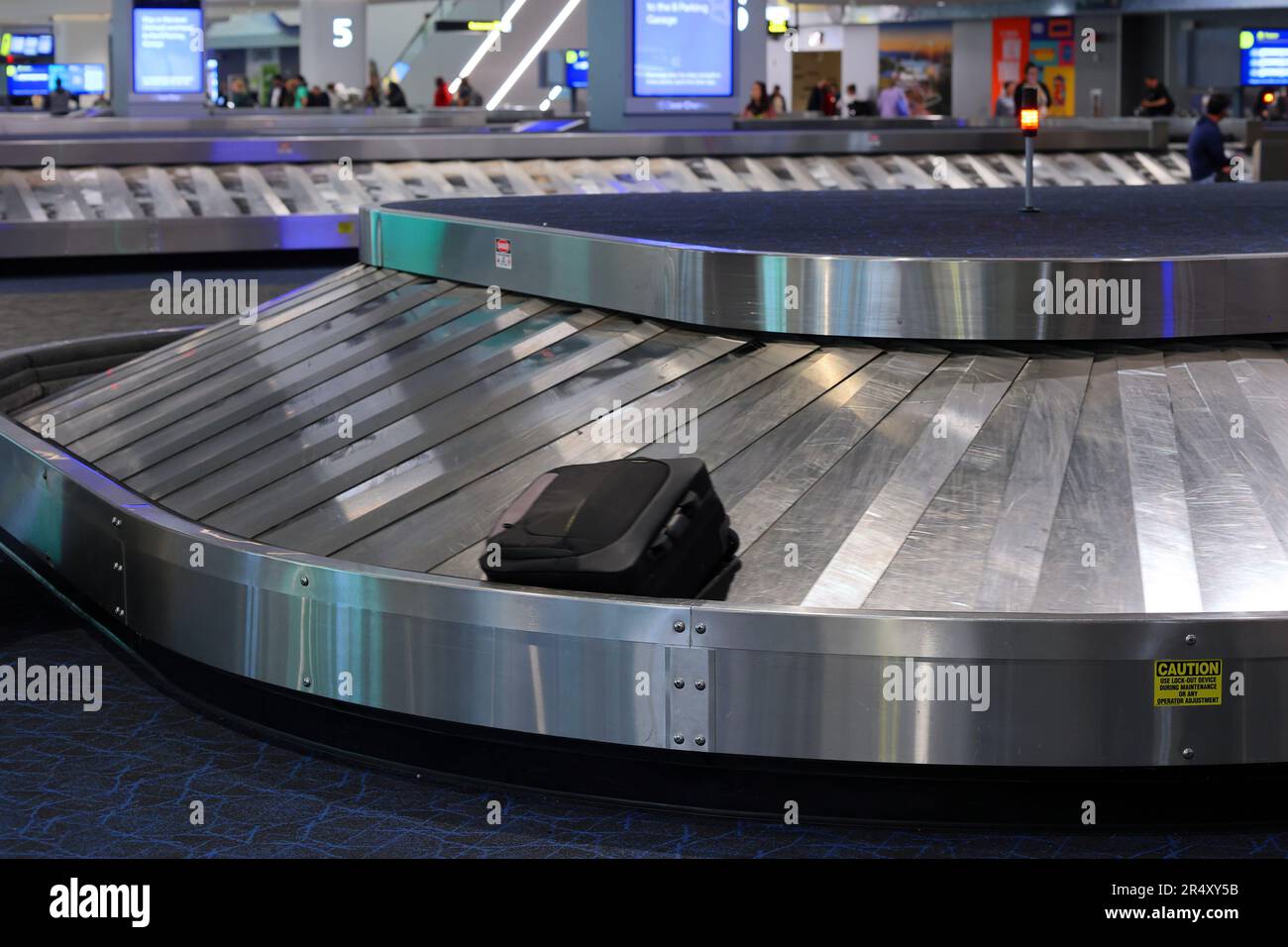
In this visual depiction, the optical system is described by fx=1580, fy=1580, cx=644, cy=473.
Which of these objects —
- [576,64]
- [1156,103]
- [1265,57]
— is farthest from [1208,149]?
[576,64]

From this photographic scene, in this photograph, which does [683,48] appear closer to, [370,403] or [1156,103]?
[1156,103]

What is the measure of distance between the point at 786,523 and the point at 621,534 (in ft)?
1.52

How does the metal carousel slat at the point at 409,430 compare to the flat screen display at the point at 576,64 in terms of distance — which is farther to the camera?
the flat screen display at the point at 576,64

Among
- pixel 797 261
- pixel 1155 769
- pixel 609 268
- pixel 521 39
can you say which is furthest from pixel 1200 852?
pixel 521 39

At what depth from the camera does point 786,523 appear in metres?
3.28

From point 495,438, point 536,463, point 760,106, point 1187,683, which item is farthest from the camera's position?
point 760,106

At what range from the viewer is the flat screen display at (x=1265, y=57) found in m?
25.0

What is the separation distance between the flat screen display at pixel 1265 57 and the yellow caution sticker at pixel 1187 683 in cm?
2472

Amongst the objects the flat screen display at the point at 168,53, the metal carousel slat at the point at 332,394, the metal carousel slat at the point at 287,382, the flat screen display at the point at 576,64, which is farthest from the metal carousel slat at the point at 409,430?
the flat screen display at the point at 576,64

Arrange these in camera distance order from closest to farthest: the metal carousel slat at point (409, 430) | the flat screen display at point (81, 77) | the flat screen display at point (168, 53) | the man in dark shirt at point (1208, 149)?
the metal carousel slat at point (409, 430) → the man in dark shirt at point (1208, 149) → the flat screen display at point (168, 53) → the flat screen display at point (81, 77)

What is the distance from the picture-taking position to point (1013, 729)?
277 cm

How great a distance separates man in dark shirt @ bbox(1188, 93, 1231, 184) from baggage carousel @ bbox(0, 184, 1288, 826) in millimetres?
7391

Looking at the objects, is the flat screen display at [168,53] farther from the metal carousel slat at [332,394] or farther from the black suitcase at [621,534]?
the black suitcase at [621,534]
